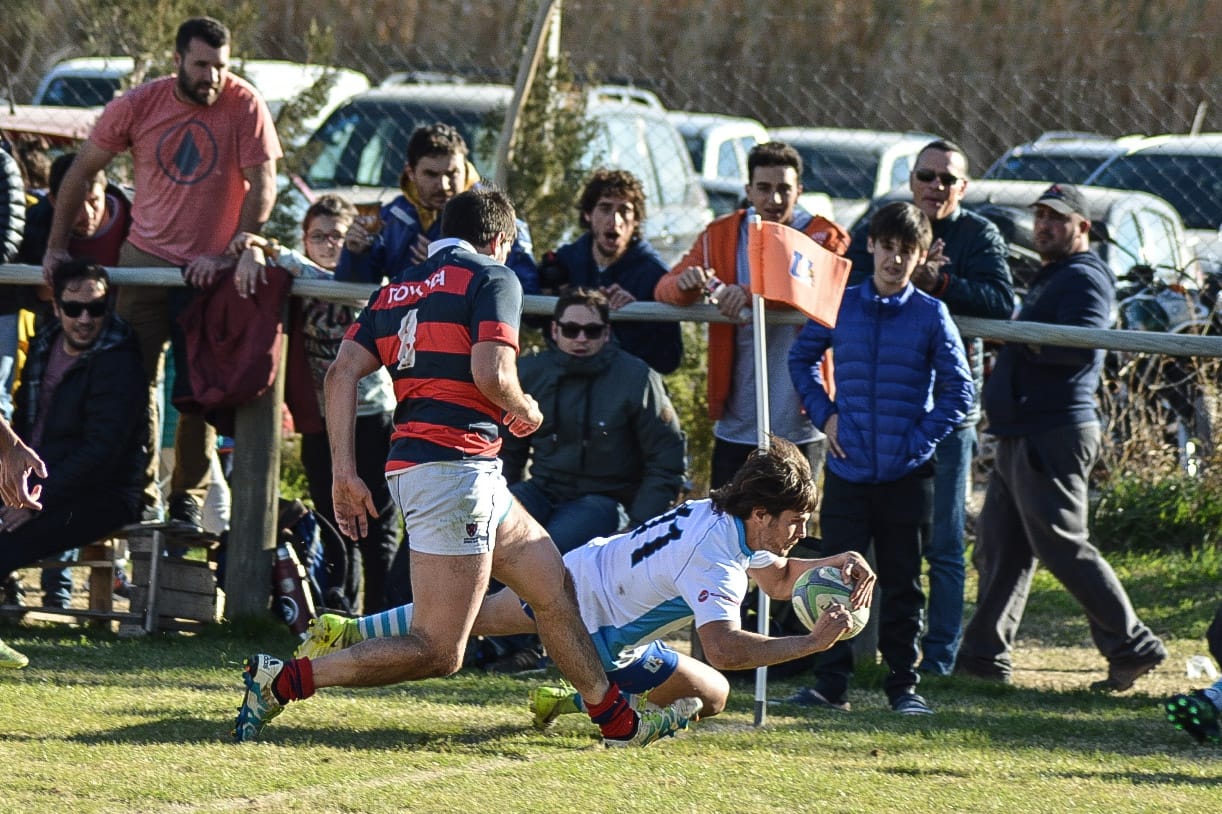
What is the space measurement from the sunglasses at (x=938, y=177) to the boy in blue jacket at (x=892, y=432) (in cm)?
65

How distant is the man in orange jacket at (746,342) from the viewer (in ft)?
25.6

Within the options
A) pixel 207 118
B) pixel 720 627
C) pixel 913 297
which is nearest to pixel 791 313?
pixel 913 297

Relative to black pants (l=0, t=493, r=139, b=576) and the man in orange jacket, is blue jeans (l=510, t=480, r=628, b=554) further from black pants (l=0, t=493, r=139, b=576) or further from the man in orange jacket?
black pants (l=0, t=493, r=139, b=576)

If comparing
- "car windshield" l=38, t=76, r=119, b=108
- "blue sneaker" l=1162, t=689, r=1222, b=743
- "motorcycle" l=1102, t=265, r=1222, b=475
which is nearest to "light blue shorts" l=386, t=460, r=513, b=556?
"blue sneaker" l=1162, t=689, r=1222, b=743

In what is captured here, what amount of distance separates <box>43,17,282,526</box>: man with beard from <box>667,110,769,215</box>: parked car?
999 cm

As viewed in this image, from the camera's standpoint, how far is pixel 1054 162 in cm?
1705

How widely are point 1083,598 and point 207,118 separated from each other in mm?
4248

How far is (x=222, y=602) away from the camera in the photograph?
799 centimetres

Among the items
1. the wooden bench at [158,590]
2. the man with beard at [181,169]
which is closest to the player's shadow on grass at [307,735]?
the wooden bench at [158,590]

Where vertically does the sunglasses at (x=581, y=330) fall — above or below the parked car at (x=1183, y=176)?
below

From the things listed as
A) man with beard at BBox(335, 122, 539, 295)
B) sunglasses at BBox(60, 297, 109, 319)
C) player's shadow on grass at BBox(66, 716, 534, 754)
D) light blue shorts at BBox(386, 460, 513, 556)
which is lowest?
player's shadow on grass at BBox(66, 716, 534, 754)

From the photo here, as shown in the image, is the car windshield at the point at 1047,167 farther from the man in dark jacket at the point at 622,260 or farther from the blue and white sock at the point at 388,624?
the blue and white sock at the point at 388,624

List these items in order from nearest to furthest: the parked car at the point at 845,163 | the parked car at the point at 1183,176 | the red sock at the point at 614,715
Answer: the red sock at the point at 614,715 → the parked car at the point at 1183,176 → the parked car at the point at 845,163

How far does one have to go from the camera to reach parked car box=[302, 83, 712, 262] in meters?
13.8
